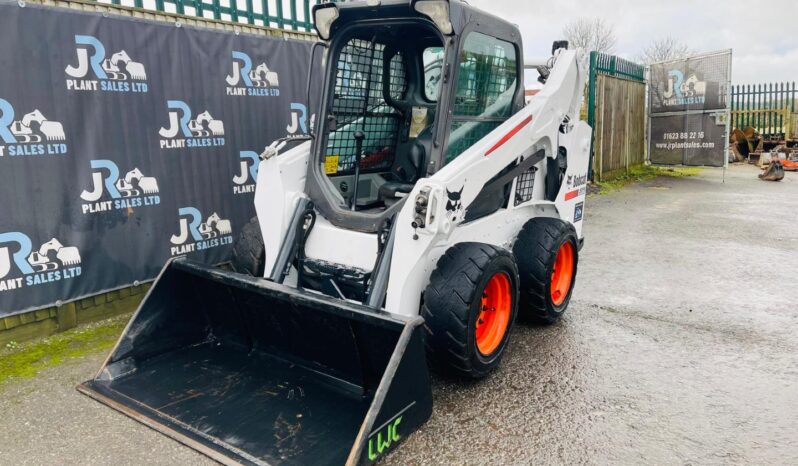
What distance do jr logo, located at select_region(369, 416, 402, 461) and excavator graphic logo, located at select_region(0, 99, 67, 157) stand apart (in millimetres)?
3136

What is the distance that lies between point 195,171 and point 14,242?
1482 millimetres

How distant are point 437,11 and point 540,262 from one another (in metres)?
1.86

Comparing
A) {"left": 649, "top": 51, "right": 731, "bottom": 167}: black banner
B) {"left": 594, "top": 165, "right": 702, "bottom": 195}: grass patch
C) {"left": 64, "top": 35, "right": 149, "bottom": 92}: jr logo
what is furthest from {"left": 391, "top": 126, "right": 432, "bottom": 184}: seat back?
{"left": 649, "top": 51, "right": 731, "bottom": 167}: black banner

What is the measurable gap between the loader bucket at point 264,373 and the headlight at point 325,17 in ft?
5.59

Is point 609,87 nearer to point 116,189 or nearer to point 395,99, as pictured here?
point 395,99

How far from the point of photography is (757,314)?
15.3 feet

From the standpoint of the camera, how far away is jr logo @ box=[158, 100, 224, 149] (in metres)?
4.78

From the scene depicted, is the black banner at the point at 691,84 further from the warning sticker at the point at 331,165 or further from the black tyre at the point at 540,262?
the warning sticker at the point at 331,165

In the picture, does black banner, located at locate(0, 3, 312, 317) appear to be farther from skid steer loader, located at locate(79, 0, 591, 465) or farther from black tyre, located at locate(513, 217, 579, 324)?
black tyre, located at locate(513, 217, 579, 324)

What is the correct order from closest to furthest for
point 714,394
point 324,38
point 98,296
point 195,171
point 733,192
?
point 714,394 → point 324,38 → point 98,296 → point 195,171 → point 733,192

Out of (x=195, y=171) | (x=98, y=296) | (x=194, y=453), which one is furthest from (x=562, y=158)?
(x=98, y=296)

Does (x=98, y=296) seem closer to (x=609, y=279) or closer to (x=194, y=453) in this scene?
(x=194, y=453)

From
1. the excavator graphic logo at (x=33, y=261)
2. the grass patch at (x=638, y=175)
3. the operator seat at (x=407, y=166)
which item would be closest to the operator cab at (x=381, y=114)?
the operator seat at (x=407, y=166)

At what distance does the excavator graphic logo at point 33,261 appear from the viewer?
393 centimetres
